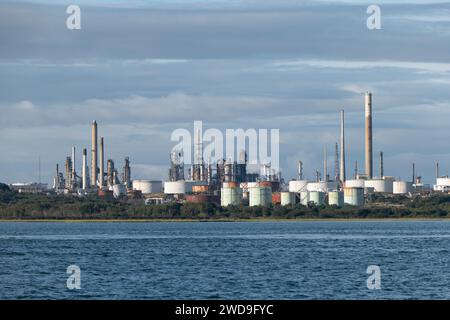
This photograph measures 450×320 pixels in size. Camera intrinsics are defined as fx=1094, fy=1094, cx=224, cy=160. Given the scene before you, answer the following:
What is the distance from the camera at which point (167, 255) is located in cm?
9994

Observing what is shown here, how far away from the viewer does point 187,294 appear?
63.0 m

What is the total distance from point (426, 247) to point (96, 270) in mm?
44834

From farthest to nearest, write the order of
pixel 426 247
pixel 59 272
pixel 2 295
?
pixel 426 247
pixel 59 272
pixel 2 295
